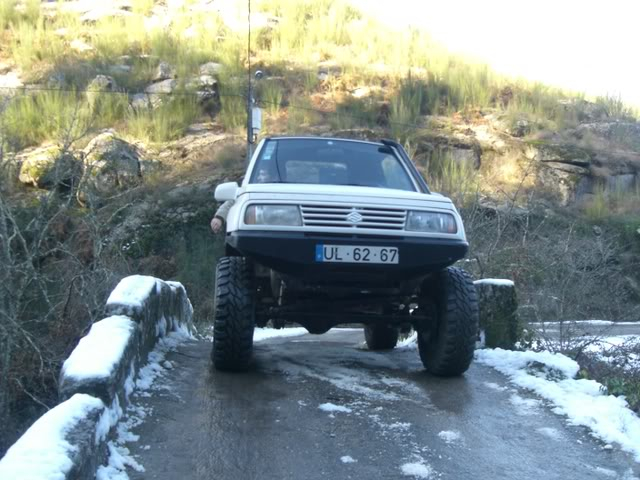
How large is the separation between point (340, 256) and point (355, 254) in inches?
4.2

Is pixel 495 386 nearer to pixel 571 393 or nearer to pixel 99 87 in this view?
pixel 571 393

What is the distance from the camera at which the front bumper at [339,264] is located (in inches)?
197

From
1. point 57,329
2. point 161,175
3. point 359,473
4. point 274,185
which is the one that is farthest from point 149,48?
point 359,473

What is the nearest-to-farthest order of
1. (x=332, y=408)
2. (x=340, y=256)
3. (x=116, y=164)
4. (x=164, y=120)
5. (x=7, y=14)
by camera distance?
(x=332, y=408)
(x=340, y=256)
(x=116, y=164)
(x=164, y=120)
(x=7, y=14)

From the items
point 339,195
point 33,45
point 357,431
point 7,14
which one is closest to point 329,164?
point 339,195

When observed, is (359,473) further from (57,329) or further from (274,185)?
(57,329)

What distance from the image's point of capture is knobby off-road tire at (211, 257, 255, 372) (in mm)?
5344

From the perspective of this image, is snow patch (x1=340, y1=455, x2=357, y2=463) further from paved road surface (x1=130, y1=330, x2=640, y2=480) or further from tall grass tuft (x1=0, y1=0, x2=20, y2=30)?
tall grass tuft (x1=0, y1=0, x2=20, y2=30)

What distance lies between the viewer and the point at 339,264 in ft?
16.6

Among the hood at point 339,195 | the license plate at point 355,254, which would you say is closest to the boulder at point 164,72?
the hood at point 339,195

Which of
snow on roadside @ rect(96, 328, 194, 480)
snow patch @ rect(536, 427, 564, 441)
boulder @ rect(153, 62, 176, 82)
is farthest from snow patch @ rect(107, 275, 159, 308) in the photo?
boulder @ rect(153, 62, 176, 82)

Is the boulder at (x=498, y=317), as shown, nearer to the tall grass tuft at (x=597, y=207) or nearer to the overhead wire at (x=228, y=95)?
the tall grass tuft at (x=597, y=207)

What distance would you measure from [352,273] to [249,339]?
0.92 metres

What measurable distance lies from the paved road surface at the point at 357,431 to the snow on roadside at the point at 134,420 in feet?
0.20
